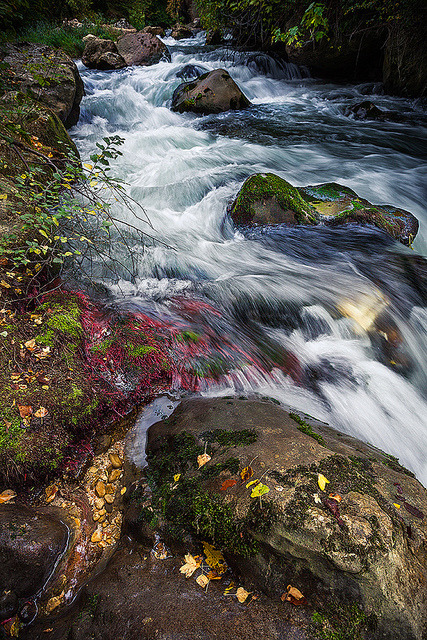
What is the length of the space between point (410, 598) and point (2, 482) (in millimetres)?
2593

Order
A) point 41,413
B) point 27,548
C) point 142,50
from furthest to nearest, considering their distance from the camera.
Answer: point 142,50 < point 41,413 < point 27,548

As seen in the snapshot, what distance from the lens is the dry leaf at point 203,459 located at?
2.23 m

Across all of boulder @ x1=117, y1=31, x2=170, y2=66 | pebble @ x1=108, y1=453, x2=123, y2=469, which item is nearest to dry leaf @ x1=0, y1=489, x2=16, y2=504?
pebble @ x1=108, y1=453, x2=123, y2=469

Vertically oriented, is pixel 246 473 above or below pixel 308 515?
below

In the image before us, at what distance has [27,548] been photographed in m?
1.96

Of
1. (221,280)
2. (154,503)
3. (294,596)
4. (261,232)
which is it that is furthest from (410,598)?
(261,232)

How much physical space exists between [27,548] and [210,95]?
1303 centimetres

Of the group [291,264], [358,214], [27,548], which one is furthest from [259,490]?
[358,214]

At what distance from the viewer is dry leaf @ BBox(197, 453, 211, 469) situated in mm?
2227

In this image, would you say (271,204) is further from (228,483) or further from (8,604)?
(8,604)

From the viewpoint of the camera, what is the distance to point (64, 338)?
10.2 feet

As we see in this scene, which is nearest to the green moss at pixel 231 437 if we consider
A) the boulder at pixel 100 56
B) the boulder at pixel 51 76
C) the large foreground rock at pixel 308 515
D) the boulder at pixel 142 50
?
the large foreground rock at pixel 308 515

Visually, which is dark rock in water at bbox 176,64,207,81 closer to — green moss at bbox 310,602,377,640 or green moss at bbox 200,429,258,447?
A: green moss at bbox 200,429,258,447

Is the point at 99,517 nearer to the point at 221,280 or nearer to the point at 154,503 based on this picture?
the point at 154,503
